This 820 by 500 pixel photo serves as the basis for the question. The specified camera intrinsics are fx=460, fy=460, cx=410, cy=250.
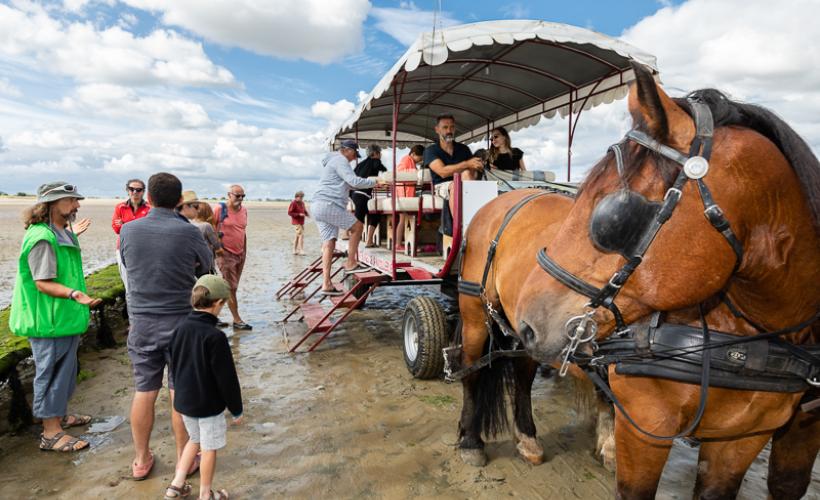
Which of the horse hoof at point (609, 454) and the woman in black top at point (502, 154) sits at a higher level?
the woman in black top at point (502, 154)

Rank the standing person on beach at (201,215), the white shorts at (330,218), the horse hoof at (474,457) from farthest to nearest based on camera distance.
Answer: the standing person on beach at (201,215) < the white shorts at (330,218) < the horse hoof at (474,457)

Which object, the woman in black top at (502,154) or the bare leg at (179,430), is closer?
the bare leg at (179,430)

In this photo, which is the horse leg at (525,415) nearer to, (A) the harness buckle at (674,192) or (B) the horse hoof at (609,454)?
(B) the horse hoof at (609,454)

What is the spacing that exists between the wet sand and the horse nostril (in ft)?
5.61

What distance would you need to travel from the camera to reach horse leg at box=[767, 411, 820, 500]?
6.28 ft

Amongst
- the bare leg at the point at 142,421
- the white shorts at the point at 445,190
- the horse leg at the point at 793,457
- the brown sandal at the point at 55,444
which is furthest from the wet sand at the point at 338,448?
the white shorts at the point at 445,190

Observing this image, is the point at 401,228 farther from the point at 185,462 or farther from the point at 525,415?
the point at 185,462

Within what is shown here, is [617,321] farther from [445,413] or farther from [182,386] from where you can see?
[445,413]

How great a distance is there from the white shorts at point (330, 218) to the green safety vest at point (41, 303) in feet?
7.89

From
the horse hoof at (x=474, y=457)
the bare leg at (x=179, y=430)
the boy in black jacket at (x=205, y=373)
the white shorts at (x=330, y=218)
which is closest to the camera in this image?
the boy in black jacket at (x=205, y=373)

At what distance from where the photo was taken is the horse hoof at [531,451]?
3117mm

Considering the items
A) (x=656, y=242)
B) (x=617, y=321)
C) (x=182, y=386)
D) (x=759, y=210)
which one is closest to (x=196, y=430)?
(x=182, y=386)

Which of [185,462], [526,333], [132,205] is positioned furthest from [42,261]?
[526,333]

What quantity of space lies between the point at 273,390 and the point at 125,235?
2.14 metres
